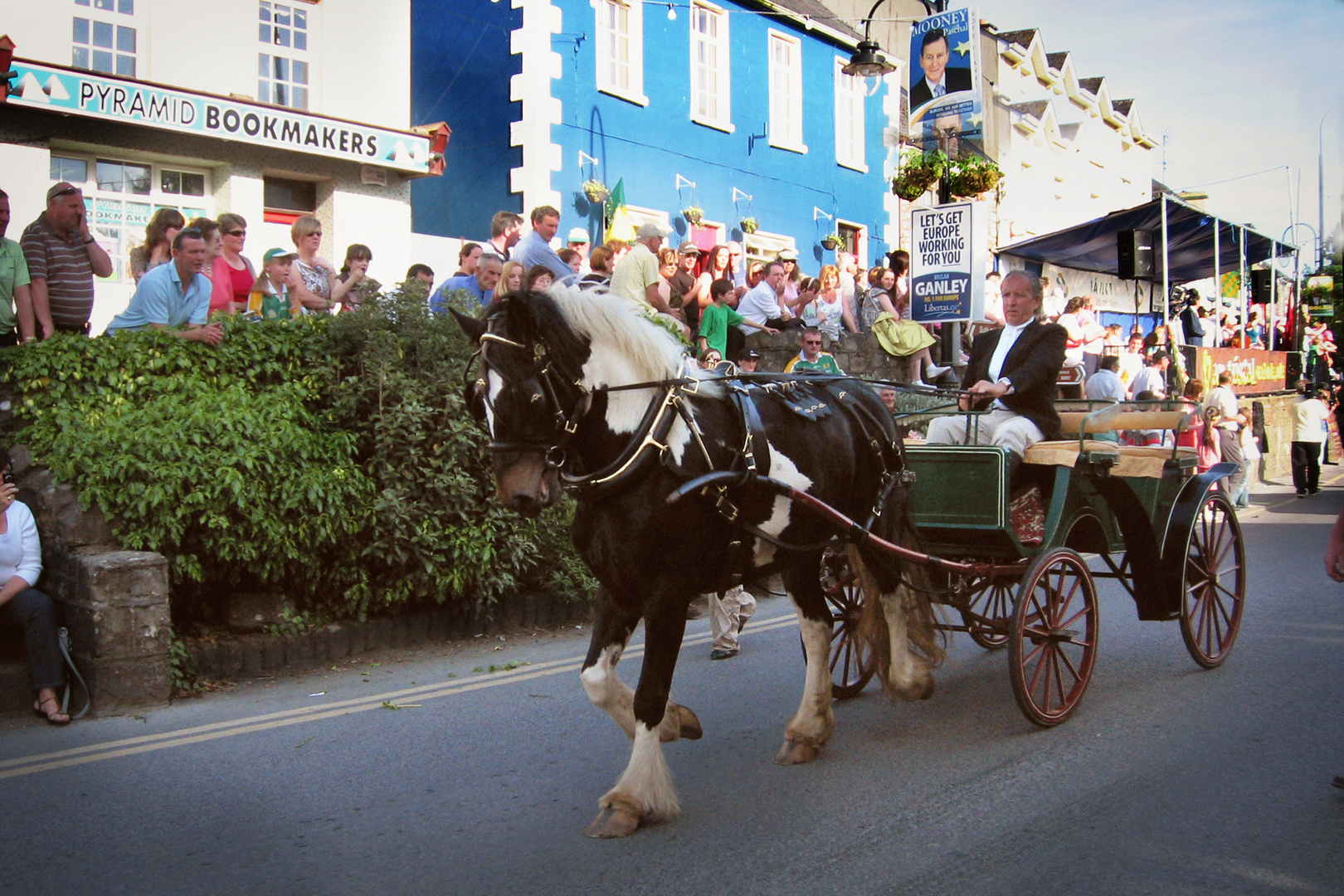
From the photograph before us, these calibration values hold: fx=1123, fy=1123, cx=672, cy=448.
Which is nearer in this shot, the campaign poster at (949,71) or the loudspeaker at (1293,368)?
the campaign poster at (949,71)

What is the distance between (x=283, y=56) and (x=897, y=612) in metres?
11.7

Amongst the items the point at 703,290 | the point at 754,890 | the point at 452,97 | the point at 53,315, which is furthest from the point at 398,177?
the point at 754,890

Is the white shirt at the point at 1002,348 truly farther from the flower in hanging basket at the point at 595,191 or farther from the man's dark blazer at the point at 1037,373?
the flower in hanging basket at the point at 595,191

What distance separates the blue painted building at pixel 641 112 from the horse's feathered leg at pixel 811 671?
12.8 metres

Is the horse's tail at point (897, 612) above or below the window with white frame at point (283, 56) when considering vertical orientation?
below

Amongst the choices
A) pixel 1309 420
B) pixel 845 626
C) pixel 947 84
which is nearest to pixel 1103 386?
pixel 947 84

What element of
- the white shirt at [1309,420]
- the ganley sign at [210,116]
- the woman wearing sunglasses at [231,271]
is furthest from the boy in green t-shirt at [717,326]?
the white shirt at [1309,420]

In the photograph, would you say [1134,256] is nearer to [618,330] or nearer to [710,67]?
[710,67]

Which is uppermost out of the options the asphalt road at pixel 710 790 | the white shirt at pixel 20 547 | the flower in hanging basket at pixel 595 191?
the flower in hanging basket at pixel 595 191

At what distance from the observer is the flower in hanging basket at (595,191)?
58.4 ft

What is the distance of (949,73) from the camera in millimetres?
12891

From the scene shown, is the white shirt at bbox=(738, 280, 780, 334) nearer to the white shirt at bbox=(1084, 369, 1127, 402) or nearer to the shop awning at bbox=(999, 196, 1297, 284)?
the white shirt at bbox=(1084, 369, 1127, 402)

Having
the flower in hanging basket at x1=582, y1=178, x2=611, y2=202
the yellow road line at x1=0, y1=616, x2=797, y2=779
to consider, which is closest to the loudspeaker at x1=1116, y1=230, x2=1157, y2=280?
the flower in hanging basket at x1=582, y1=178, x2=611, y2=202

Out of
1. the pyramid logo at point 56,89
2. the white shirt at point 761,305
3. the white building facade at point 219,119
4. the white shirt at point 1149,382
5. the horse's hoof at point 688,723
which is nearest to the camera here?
the horse's hoof at point 688,723
